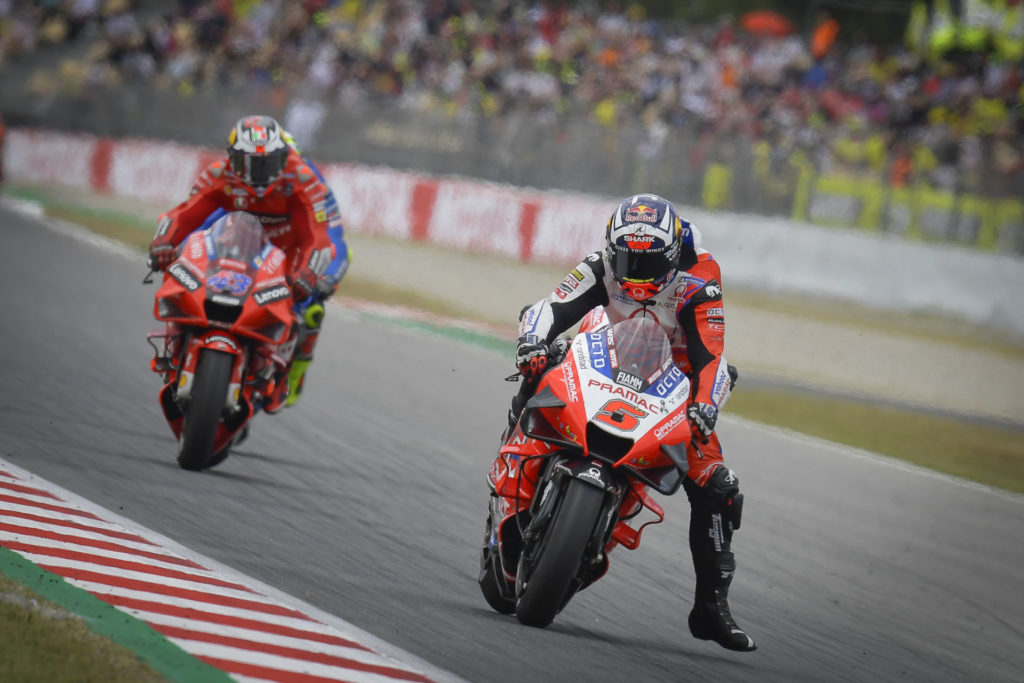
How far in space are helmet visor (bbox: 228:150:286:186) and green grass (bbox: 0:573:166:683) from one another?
3669 mm

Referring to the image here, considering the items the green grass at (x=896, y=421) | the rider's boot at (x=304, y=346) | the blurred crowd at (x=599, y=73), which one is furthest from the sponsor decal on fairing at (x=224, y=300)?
the blurred crowd at (x=599, y=73)

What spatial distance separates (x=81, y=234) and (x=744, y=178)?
9.31 meters

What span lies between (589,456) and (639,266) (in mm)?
786

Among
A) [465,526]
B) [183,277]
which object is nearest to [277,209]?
[183,277]

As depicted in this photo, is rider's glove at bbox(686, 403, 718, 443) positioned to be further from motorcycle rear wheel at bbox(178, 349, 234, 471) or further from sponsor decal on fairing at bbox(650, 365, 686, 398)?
motorcycle rear wheel at bbox(178, 349, 234, 471)

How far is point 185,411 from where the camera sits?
24.6ft

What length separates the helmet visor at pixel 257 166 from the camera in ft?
25.7

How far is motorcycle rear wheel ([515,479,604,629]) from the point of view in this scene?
509cm

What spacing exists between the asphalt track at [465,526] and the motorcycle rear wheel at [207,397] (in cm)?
27

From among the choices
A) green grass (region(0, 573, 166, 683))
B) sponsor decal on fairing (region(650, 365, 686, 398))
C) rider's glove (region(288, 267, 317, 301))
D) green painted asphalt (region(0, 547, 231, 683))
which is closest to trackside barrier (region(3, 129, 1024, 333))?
rider's glove (region(288, 267, 317, 301))

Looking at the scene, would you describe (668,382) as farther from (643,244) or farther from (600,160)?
(600,160)

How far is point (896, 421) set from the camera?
45.5ft

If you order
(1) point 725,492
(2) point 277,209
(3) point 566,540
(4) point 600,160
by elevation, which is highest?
(4) point 600,160

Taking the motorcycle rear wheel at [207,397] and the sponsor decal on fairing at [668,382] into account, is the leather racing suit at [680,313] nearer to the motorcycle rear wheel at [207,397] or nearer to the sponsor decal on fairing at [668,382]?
the sponsor decal on fairing at [668,382]
